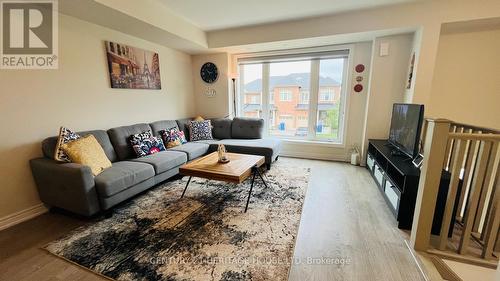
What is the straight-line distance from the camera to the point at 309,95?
427cm

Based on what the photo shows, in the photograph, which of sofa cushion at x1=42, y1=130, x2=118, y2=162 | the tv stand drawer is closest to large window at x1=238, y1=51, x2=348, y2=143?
the tv stand drawer

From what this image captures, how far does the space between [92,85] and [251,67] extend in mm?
2984

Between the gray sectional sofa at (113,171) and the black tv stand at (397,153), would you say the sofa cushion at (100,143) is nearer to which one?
the gray sectional sofa at (113,171)

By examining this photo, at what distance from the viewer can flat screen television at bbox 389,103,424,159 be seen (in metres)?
2.26

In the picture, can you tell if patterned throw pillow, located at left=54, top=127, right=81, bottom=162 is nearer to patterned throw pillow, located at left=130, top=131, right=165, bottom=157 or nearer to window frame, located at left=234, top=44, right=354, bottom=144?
patterned throw pillow, located at left=130, top=131, right=165, bottom=157

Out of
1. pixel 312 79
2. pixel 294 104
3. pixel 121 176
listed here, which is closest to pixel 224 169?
pixel 121 176

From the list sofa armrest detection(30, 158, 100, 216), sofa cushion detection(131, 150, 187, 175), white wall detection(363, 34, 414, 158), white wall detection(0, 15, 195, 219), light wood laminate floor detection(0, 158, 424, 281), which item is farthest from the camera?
white wall detection(363, 34, 414, 158)

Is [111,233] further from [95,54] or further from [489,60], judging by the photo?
[489,60]

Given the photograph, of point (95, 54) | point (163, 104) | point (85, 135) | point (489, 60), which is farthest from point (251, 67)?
point (489, 60)

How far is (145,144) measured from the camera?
10.0 feet

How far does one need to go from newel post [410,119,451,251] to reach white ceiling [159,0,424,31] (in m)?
2.07

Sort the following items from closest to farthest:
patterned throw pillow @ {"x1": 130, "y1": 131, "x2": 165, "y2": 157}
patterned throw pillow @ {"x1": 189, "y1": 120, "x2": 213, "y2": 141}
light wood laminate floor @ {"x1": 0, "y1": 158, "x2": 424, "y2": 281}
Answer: light wood laminate floor @ {"x1": 0, "y1": 158, "x2": 424, "y2": 281} → patterned throw pillow @ {"x1": 130, "y1": 131, "x2": 165, "y2": 157} → patterned throw pillow @ {"x1": 189, "y1": 120, "x2": 213, "y2": 141}

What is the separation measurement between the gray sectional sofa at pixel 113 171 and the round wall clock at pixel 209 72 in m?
1.51

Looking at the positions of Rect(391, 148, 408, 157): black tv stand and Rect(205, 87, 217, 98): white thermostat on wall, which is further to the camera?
Rect(205, 87, 217, 98): white thermostat on wall
